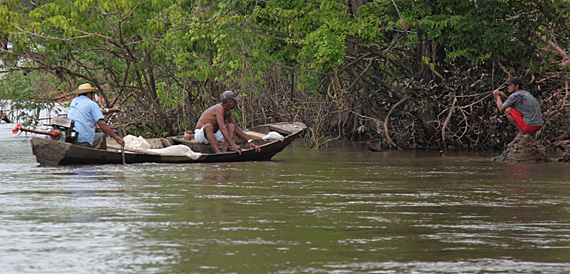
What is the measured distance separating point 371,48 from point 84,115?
732cm

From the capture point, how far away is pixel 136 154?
45.8ft

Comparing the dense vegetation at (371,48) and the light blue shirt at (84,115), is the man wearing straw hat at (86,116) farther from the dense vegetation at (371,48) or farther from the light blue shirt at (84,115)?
the dense vegetation at (371,48)

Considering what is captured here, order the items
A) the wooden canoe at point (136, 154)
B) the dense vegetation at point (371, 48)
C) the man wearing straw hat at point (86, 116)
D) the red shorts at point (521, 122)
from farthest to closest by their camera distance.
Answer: the dense vegetation at point (371, 48)
the red shorts at point (521, 122)
the man wearing straw hat at point (86, 116)
the wooden canoe at point (136, 154)

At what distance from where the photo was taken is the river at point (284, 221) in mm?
5457


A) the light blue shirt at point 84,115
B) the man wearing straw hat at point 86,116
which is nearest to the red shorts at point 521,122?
the man wearing straw hat at point 86,116

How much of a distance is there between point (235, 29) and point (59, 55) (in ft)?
20.0

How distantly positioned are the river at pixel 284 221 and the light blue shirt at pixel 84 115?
2.92 ft

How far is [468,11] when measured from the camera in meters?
16.7

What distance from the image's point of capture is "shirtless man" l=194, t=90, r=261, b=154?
48.3ft

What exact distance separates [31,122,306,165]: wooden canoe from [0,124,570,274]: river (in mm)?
585

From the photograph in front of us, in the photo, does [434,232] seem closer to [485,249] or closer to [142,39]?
[485,249]

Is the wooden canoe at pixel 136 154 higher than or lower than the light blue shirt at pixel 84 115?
lower

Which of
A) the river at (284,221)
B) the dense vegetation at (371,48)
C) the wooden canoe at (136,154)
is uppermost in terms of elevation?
the dense vegetation at (371,48)

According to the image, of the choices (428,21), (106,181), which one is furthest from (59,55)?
(106,181)
